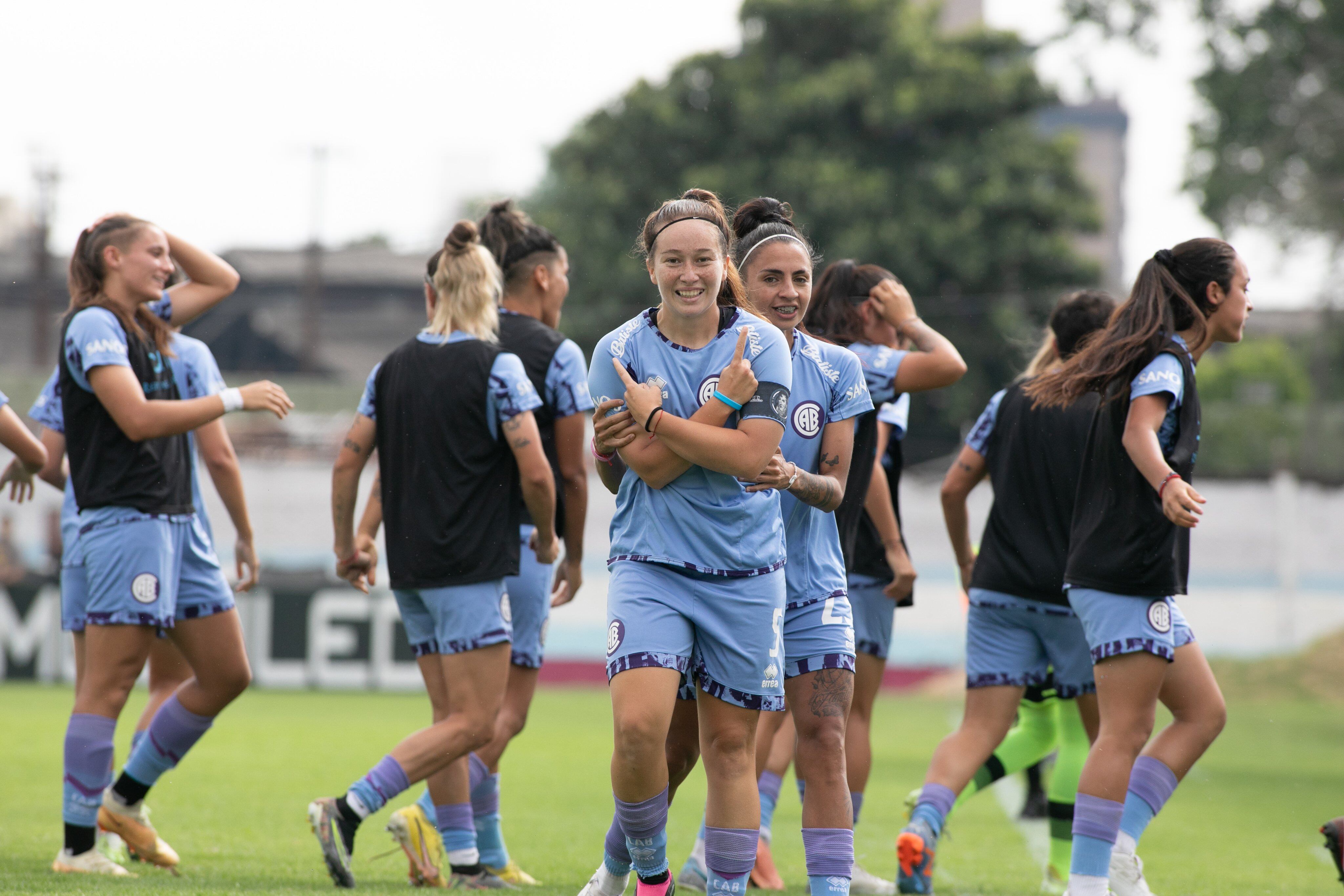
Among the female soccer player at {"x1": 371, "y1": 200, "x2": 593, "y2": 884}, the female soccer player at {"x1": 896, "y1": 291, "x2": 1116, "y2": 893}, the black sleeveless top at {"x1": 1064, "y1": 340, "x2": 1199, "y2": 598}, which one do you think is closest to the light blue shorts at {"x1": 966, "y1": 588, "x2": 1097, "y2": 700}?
the female soccer player at {"x1": 896, "y1": 291, "x2": 1116, "y2": 893}

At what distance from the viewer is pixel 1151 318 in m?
4.88

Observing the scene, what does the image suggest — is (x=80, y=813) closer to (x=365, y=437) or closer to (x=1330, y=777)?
(x=365, y=437)

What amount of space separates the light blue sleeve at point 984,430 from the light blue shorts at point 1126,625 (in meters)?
1.40

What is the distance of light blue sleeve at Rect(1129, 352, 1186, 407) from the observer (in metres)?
4.70

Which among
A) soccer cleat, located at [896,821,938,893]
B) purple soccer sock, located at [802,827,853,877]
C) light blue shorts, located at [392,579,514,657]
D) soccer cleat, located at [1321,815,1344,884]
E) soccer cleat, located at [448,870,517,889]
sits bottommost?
soccer cleat, located at [448,870,517,889]

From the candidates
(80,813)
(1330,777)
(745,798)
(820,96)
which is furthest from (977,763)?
(820,96)

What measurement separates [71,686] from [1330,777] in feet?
44.2

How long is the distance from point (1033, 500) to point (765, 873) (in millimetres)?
1816

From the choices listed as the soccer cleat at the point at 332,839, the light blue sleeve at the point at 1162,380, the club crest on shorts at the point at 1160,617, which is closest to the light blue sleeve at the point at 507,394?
the soccer cleat at the point at 332,839

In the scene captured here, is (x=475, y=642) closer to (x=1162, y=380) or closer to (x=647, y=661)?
(x=647, y=661)

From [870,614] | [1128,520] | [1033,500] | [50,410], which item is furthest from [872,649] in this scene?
[50,410]

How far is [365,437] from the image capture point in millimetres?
5508

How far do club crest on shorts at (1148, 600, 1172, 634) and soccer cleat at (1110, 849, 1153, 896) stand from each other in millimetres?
881

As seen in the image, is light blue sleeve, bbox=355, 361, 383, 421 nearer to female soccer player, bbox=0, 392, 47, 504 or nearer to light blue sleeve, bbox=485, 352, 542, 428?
light blue sleeve, bbox=485, 352, 542, 428
